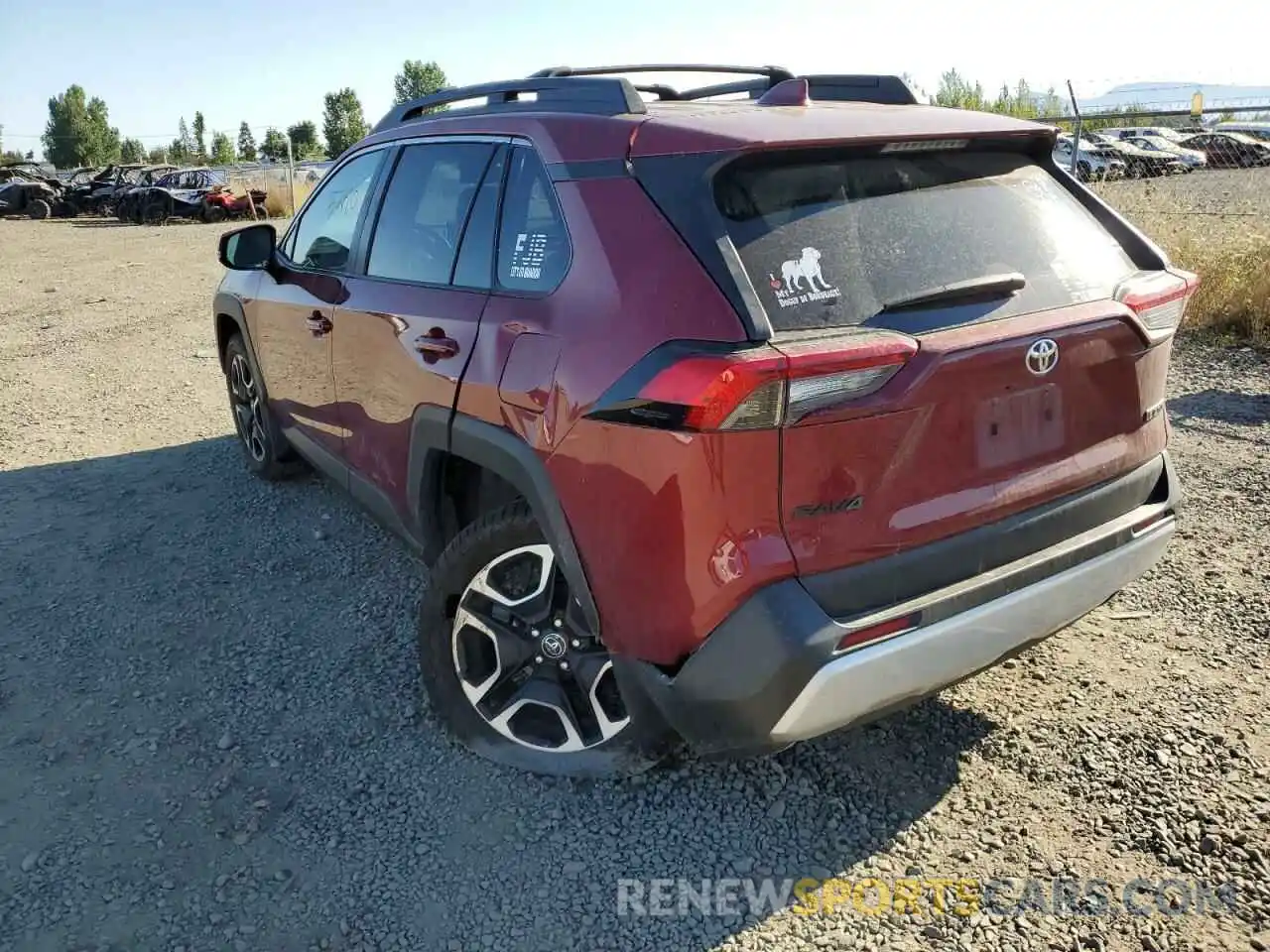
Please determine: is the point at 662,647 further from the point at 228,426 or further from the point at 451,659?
the point at 228,426

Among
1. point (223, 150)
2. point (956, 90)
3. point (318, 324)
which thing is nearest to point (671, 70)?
point (318, 324)

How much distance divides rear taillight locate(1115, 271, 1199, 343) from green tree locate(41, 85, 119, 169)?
9425 centimetres

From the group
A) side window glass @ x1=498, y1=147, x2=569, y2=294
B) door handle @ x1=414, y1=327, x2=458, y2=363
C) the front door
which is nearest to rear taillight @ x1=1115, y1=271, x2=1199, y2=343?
side window glass @ x1=498, y1=147, x2=569, y2=294

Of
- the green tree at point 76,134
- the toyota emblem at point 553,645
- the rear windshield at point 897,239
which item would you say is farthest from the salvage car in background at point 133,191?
the green tree at point 76,134

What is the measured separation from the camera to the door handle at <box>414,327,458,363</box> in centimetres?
291

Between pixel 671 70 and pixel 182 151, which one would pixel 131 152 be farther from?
pixel 671 70

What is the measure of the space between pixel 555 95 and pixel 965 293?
129cm

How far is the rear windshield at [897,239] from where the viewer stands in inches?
88.4

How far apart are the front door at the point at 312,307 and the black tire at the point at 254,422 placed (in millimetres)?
206

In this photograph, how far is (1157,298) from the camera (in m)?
2.65

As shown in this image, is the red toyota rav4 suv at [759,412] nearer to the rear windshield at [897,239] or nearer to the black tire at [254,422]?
the rear windshield at [897,239]

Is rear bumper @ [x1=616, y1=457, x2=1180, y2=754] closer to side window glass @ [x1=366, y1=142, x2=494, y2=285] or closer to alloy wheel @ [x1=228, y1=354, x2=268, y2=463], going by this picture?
side window glass @ [x1=366, y1=142, x2=494, y2=285]

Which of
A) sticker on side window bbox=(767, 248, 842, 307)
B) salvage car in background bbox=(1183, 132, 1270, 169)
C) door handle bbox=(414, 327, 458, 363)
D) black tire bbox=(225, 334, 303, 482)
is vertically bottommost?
black tire bbox=(225, 334, 303, 482)

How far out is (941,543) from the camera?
2.30m
